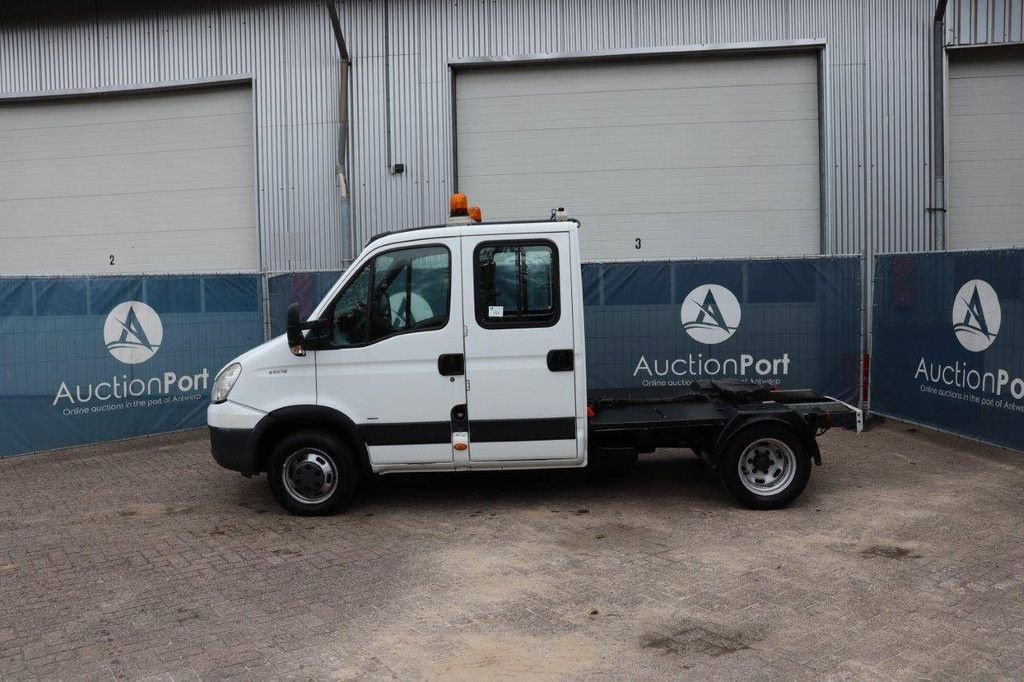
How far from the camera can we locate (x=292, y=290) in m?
12.0

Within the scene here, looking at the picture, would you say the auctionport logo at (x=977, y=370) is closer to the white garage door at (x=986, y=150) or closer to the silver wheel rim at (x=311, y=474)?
the white garage door at (x=986, y=150)

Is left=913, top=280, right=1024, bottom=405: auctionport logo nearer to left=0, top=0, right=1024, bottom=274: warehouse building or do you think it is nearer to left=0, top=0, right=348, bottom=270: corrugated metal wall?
left=0, top=0, right=1024, bottom=274: warehouse building

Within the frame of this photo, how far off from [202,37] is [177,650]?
12594mm

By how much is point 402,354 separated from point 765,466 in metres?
3.16

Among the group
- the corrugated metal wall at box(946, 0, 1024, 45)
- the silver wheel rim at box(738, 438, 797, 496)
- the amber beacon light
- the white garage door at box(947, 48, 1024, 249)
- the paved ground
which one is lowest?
the paved ground

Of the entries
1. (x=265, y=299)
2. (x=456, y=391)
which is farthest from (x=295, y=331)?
(x=265, y=299)

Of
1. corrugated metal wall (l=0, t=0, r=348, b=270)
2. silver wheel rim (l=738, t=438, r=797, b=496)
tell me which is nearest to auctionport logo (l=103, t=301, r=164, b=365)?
corrugated metal wall (l=0, t=0, r=348, b=270)

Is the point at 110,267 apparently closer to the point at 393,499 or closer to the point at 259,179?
the point at 259,179

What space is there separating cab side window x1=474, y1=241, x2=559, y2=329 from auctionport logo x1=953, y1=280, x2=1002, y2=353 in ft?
16.5

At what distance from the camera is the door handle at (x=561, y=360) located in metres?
6.94

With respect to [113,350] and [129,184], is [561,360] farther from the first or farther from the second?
[129,184]

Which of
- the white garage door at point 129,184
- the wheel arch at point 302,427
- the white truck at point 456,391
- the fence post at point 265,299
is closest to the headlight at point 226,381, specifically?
the white truck at point 456,391

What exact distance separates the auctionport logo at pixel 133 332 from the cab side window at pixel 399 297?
191 inches

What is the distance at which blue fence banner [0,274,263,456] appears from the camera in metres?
9.97
